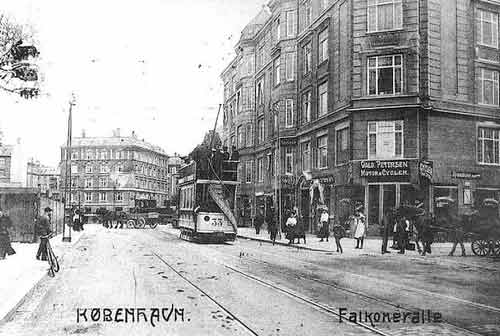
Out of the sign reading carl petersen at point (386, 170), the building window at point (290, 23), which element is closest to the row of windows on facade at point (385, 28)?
the building window at point (290, 23)

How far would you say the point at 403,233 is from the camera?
1861cm

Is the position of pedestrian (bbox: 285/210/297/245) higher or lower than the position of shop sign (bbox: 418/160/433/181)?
lower

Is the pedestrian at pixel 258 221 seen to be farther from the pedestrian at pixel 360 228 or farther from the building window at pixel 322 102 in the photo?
the pedestrian at pixel 360 228

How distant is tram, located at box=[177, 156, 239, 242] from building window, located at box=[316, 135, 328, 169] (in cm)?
751

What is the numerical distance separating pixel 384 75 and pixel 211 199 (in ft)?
29.3

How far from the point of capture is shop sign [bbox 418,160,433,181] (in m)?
15.3

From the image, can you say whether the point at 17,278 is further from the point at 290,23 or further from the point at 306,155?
the point at 290,23

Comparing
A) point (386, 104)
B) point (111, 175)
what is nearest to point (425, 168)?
point (386, 104)

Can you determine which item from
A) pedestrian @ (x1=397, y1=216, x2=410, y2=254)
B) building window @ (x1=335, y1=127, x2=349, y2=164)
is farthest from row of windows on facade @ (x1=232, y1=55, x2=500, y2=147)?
pedestrian @ (x1=397, y1=216, x2=410, y2=254)

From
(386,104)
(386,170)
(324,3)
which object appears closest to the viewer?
(386,170)

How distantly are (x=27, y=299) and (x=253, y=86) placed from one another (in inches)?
800

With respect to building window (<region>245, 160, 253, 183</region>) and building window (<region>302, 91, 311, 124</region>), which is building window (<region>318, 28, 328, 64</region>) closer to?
building window (<region>302, 91, 311, 124</region>)

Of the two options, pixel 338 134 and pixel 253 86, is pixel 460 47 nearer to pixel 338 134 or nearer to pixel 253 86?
pixel 338 134

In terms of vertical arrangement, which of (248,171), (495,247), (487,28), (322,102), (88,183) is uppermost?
(322,102)
